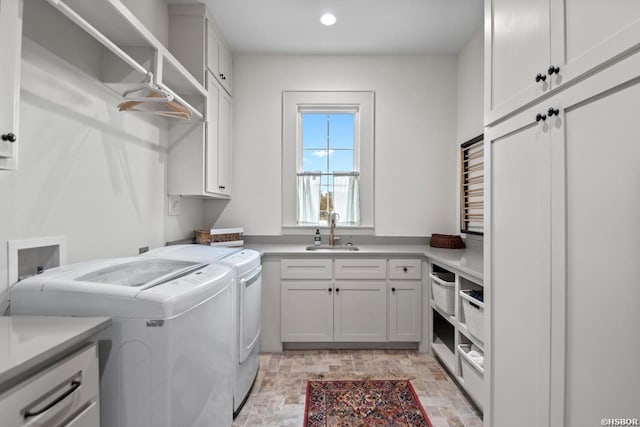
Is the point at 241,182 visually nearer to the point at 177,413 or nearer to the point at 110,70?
the point at 110,70

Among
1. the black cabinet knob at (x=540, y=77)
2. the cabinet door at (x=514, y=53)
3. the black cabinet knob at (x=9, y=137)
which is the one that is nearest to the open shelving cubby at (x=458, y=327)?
the cabinet door at (x=514, y=53)

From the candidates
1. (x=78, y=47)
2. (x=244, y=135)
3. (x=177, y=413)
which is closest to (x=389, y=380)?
(x=177, y=413)

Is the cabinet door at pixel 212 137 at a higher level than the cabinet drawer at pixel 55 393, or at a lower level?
higher

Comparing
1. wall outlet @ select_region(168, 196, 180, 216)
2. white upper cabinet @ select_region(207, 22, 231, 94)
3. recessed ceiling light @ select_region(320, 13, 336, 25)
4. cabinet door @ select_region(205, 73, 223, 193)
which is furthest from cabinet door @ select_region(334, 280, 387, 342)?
recessed ceiling light @ select_region(320, 13, 336, 25)

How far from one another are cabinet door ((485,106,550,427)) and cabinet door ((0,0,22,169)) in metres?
1.64

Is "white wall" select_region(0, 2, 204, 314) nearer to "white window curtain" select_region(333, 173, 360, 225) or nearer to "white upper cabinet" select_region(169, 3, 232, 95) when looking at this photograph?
"white upper cabinet" select_region(169, 3, 232, 95)

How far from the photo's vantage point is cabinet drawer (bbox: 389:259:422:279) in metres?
2.74

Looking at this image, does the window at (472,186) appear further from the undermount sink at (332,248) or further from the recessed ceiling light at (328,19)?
the recessed ceiling light at (328,19)

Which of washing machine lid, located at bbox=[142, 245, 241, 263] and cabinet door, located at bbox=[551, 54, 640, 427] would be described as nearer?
cabinet door, located at bbox=[551, 54, 640, 427]

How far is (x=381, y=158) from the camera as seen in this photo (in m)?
3.18

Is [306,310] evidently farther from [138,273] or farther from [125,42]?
[125,42]

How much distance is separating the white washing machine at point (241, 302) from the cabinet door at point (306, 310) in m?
0.54

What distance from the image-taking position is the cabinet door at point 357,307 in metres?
2.74

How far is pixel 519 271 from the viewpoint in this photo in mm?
1145
